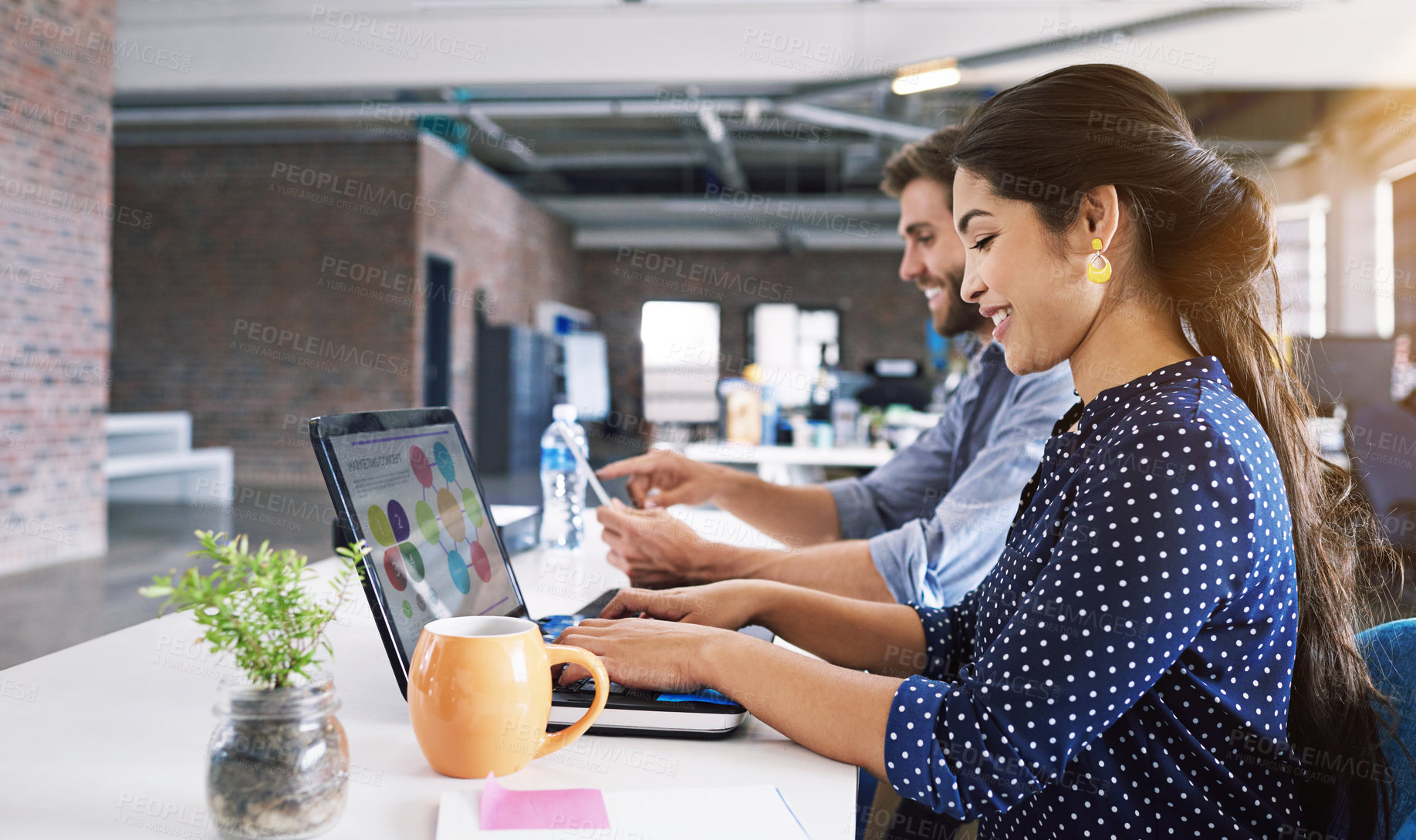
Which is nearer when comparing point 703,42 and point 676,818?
point 676,818

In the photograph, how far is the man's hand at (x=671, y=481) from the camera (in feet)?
6.03

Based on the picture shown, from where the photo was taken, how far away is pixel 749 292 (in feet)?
46.8

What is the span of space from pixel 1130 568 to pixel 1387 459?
3827 mm

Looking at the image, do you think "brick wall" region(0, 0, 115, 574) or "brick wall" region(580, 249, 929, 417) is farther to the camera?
"brick wall" region(580, 249, 929, 417)

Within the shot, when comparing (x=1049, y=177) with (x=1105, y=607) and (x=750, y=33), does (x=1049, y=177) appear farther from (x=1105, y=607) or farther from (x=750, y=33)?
(x=750, y=33)

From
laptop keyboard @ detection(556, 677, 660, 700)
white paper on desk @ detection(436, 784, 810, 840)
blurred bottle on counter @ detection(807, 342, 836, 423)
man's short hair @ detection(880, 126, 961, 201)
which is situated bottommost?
white paper on desk @ detection(436, 784, 810, 840)

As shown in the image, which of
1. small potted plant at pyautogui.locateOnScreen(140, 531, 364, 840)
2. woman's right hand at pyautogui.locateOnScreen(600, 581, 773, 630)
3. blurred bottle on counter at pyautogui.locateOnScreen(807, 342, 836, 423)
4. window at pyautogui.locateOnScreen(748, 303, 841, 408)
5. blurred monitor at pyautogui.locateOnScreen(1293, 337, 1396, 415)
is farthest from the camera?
window at pyautogui.locateOnScreen(748, 303, 841, 408)

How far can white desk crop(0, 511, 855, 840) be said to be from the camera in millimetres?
692

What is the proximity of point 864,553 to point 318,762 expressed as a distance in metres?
1.02

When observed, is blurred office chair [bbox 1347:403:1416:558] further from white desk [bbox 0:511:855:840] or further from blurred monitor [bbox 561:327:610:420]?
blurred monitor [bbox 561:327:610:420]

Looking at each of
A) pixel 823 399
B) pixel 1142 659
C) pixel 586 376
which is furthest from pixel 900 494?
pixel 586 376

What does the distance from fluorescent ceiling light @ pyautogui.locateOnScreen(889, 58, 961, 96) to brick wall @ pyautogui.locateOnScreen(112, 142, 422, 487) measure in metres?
4.83

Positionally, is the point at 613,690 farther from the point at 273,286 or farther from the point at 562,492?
the point at 273,286

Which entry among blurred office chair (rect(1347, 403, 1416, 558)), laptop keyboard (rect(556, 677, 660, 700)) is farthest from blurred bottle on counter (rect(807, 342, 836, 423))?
laptop keyboard (rect(556, 677, 660, 700))
